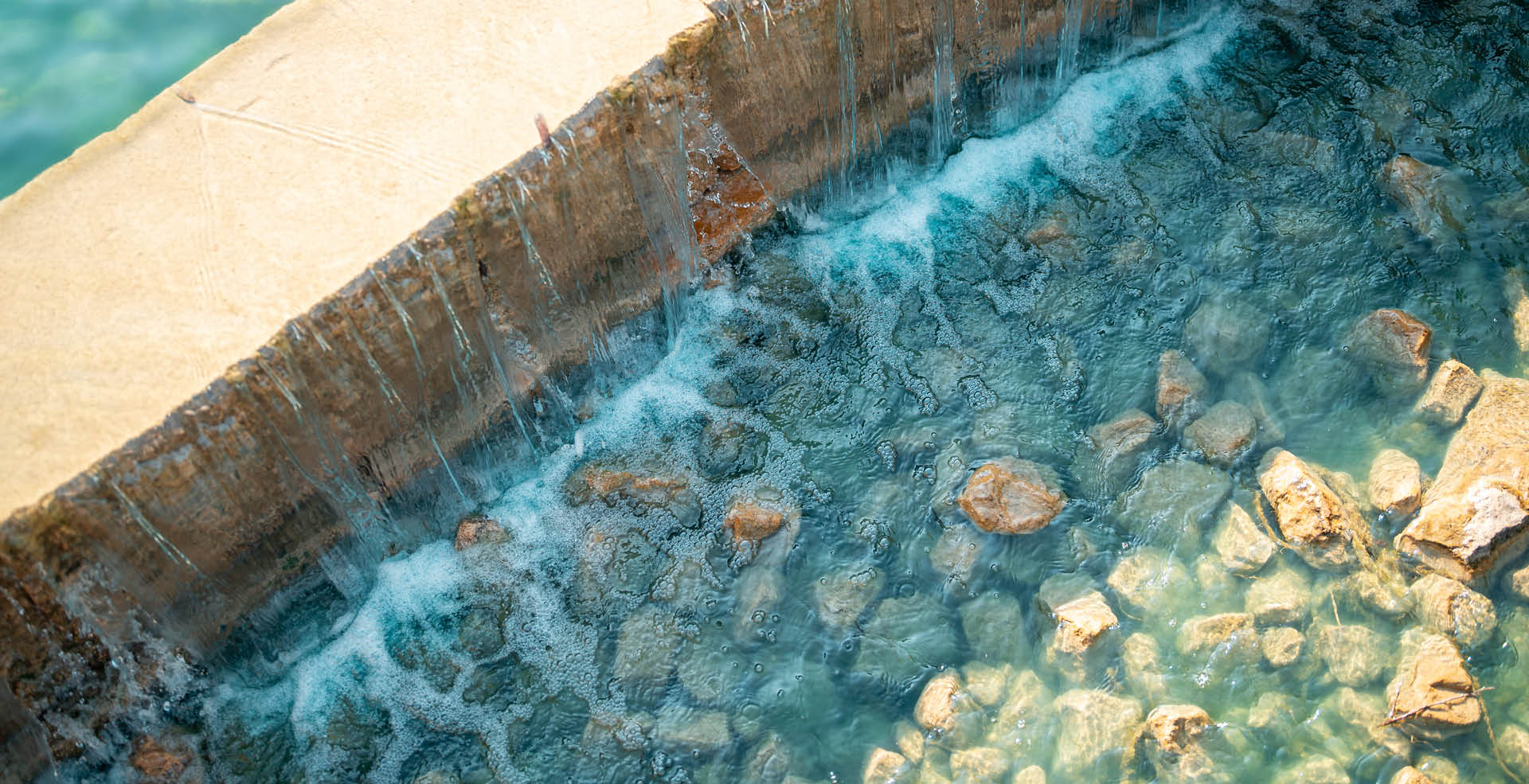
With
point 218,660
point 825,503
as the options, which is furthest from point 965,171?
point 218,660

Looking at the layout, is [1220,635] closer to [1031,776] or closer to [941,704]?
[1031,776]

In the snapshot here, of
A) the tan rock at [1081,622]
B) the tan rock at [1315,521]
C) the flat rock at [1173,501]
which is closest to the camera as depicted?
the tan rock at [1081,622]

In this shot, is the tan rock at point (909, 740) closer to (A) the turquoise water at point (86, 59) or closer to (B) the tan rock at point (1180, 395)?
(B) the tan rock at point (1180, 395)

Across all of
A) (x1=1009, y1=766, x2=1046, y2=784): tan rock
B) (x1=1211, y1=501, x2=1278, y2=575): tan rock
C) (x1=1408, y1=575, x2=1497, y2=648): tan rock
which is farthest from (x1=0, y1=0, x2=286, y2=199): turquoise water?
(x1=1408, y1=575, x2=1497, y2=648): tan rock

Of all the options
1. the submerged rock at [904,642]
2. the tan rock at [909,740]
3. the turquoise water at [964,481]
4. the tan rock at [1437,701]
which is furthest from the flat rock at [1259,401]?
the tan rock at [909,740]

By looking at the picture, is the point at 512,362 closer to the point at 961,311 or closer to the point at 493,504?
the point at 493,504

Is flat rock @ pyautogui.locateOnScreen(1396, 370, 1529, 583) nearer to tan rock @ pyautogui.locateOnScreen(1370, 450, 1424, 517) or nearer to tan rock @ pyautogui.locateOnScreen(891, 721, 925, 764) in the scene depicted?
tan rock @ pyautogui.locateOnScreen(1370, 450, 1424, 517)

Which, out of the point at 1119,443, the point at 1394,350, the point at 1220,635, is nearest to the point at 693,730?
the point at 1220,635
